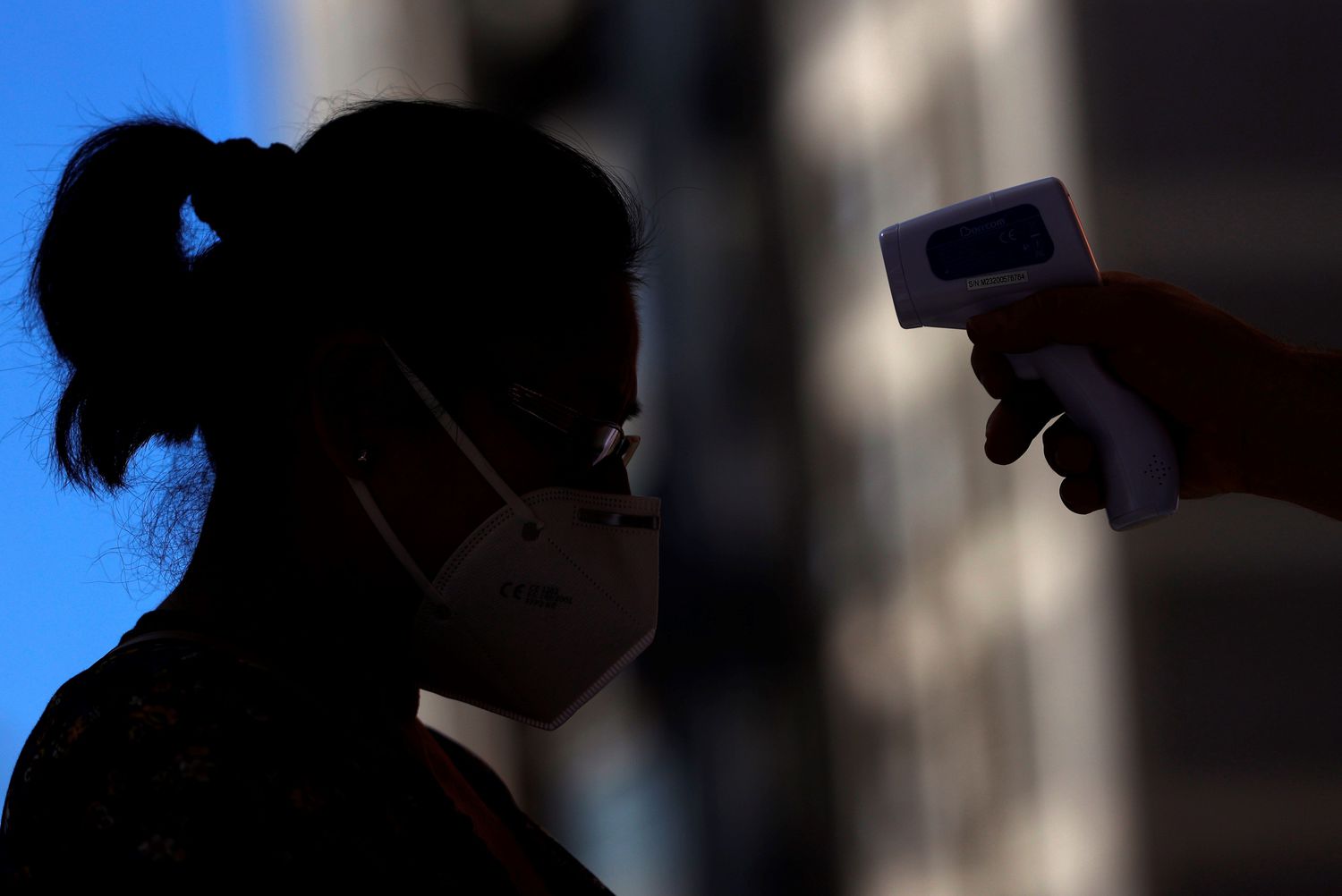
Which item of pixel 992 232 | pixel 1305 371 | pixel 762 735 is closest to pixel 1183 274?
pixel 1305 371

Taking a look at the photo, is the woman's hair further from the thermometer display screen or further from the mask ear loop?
the thermometer display screen

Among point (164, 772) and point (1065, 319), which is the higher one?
point (1065, 319)

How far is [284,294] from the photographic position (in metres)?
1.00

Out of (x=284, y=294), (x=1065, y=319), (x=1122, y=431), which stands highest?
(x=284, y=294)

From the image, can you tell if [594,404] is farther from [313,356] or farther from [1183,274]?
[1183,274]

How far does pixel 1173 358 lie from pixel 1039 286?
0.53 feet

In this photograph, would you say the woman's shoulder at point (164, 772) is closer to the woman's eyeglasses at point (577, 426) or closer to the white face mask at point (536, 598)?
the white face mask at point (536, 598)

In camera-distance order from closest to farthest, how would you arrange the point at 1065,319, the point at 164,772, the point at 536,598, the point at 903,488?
the point at 164,772 → the point at 1065,319 → the point at 536,598 → the point at 903,488

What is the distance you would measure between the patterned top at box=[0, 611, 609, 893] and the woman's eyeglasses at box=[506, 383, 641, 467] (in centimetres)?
37

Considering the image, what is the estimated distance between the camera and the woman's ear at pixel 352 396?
3.22 feet

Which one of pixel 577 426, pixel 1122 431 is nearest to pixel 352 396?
pixel 577 426

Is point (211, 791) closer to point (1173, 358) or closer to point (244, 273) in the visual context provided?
point (244, 273)

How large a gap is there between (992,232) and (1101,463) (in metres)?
0.29

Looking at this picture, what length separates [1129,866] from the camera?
148cm
